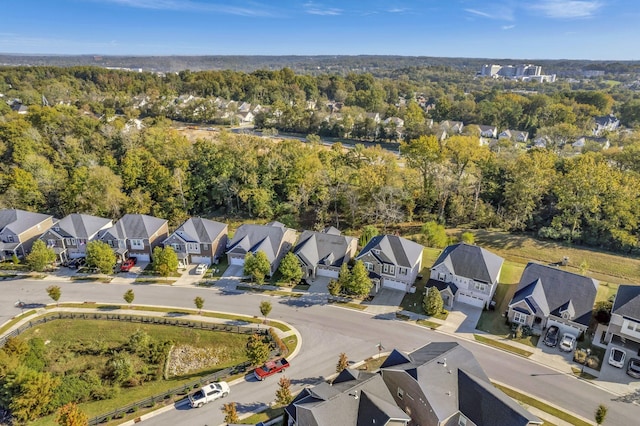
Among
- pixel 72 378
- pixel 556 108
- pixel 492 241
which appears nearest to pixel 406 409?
pixel 72 378

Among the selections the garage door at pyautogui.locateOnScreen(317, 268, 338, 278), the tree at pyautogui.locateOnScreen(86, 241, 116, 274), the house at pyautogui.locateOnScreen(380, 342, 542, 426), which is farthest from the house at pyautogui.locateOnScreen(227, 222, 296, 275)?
the house at pyautogui.locateOnScreen(380, 342, 542, 426)

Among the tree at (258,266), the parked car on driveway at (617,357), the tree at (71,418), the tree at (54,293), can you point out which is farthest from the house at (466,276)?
the tree at (54,293)

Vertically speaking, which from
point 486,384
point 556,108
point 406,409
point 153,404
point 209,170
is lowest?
point 153,404

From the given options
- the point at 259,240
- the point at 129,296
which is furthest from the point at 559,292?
the point at 129,296

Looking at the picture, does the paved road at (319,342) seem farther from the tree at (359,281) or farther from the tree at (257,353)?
the tree at (359,281)

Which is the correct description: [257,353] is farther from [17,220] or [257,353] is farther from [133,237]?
[17,220]

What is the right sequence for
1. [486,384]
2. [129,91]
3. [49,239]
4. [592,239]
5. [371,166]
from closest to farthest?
[486,384]
[49,239]
[592,239]
[371,166]
[129,91]

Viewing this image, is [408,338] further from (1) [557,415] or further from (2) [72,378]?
(2) [72,378]
